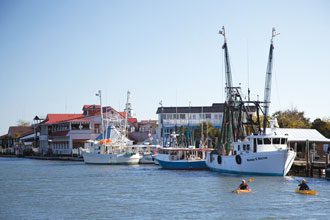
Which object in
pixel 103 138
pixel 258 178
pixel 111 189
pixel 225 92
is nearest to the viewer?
pixel 111 189

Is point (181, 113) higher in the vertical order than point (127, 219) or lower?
higher

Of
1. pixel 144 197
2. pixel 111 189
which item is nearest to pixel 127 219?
pixel 144 197

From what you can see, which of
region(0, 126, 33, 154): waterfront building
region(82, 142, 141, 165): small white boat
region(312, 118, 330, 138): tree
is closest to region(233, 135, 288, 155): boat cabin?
region(312, 118, 330, 138): tree

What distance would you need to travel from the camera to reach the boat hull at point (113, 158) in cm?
10369

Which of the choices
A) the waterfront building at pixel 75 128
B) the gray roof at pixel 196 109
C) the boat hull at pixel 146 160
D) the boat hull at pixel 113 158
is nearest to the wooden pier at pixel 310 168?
the boat hull at pixel 113 158

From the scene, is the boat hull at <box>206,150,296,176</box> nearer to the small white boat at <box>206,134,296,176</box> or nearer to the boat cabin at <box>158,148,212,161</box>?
the small white boat at <box>206,134,296,176</box>

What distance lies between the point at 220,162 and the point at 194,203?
103ft

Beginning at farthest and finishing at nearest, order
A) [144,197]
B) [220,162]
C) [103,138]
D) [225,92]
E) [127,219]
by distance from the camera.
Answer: [103,138], [225,92], [220,162], [144,197], [127,219]

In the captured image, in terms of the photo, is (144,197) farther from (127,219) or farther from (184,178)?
(184,178)

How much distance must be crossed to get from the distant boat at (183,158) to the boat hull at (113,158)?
12.1m

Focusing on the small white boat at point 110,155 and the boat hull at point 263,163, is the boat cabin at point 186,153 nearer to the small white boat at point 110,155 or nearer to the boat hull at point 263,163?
the small white boat at point 110,155

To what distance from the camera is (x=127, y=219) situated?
37531 millimetres

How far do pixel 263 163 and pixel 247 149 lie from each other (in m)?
3.94

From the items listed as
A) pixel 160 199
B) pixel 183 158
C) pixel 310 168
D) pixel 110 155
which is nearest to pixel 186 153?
pixel 183 158
